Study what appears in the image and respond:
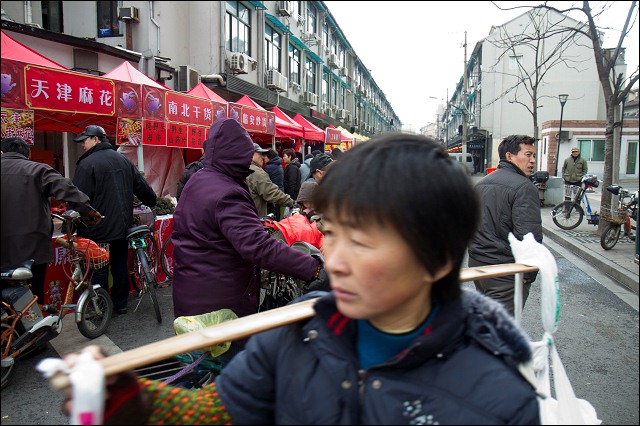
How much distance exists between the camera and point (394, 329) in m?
1.07

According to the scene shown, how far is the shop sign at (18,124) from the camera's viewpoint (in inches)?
141

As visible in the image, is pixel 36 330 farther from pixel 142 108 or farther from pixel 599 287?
pixel 599 287

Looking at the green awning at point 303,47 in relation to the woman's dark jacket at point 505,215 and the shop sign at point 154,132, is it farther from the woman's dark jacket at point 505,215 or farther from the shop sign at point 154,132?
the woman's dark jacket at point 505,215

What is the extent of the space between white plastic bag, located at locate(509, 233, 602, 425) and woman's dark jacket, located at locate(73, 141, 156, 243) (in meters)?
4.54

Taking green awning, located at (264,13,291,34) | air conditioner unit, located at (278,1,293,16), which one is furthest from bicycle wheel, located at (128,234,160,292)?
air conditioner unit, located at (278,1,293,16)

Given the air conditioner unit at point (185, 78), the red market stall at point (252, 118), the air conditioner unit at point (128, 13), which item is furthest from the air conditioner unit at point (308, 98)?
the air conditioner unit at point (128, 13)

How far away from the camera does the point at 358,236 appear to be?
38.9 inches

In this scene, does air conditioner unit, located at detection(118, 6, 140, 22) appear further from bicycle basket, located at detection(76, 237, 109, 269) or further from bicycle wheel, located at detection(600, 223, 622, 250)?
bicycle wheel, located at detection(600, 223, 622, 250)

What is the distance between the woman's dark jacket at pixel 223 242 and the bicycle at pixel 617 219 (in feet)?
25.4

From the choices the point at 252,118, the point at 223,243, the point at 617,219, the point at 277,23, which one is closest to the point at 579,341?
the point at 223,243

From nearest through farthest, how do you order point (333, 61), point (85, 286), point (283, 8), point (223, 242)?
point (223, 242), point (85, 286), point (283, 8), point (333, 61)

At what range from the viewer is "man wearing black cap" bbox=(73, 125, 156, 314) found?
5105 millimetres

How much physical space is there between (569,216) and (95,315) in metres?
9.94

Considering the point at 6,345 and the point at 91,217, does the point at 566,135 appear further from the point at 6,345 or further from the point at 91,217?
Answer: the point at 6,345
